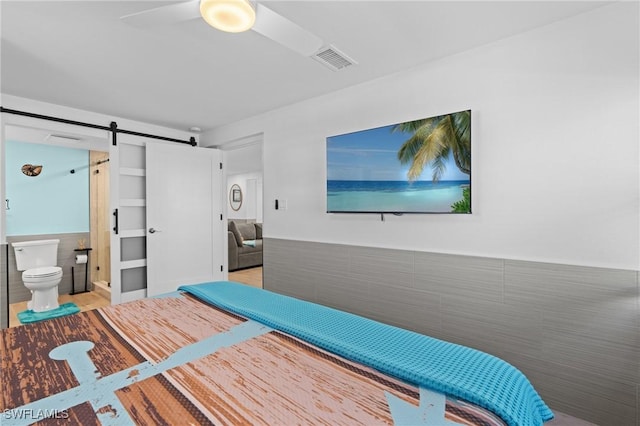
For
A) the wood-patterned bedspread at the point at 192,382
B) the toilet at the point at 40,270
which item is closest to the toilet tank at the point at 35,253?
the toilet at the point at 40,270

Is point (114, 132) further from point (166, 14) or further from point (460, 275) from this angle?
point (460, 275)

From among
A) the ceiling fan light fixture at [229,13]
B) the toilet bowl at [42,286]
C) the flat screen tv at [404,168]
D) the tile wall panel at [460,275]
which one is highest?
the ceiling fan light fixture at [229,13]

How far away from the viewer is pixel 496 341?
202 centimetres

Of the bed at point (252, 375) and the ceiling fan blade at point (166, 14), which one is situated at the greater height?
the ceiling fan blade at point (166, 14)

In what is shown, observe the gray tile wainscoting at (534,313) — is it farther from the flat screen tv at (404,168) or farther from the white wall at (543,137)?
the flat screen tv at (404,168)

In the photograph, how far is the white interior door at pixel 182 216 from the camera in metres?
3.66

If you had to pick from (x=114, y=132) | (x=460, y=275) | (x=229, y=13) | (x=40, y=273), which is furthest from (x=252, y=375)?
(x=40, y=273)

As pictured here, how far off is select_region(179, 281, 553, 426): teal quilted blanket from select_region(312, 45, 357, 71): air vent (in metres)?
1.63

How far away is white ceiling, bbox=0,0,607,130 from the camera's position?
1.71 metres

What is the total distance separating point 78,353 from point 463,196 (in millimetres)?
2157

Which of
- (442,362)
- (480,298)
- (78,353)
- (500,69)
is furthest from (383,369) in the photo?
(500,69)

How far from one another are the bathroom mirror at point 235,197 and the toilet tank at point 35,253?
15.7 feet

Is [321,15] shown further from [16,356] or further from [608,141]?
[16,356]

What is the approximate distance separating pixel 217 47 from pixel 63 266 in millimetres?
4148
